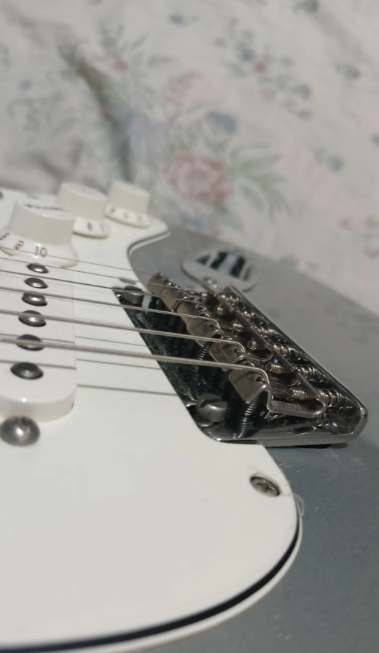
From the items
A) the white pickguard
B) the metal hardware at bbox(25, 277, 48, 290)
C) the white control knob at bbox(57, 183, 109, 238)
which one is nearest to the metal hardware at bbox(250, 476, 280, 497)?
the white pickguard

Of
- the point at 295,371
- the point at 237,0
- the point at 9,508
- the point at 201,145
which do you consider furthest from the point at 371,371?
the point at 237,0

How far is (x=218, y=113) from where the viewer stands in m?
1.05

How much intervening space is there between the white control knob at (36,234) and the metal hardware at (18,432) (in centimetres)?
28

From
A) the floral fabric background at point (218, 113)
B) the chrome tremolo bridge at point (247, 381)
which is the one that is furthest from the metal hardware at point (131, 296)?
the floral fabric background at point (218, 113)

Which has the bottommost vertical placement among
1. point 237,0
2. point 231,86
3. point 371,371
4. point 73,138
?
point 371,371

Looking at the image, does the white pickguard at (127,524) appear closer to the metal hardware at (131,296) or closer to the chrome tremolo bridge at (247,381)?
the chrome tremolo bridge at (247,381)

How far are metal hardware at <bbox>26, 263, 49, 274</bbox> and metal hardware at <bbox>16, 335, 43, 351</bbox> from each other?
0.15 meters

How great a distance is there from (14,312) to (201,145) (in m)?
0.78

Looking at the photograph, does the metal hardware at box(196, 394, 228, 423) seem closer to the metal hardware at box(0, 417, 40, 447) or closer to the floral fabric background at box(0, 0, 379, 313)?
the metal hardware at box(0, 417, 40, 447)

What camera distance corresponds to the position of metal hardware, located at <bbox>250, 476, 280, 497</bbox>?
0.33 metres

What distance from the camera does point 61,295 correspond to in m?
0.46

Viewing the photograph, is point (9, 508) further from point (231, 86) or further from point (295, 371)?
point (231, 86)

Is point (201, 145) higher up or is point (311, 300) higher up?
point (201, 145)

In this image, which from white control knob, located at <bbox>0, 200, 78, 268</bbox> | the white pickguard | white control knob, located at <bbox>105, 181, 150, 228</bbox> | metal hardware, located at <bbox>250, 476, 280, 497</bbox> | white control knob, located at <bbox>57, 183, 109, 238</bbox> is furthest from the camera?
white control knob, located at <bbox>105, 181, 150, 228</bbox>
